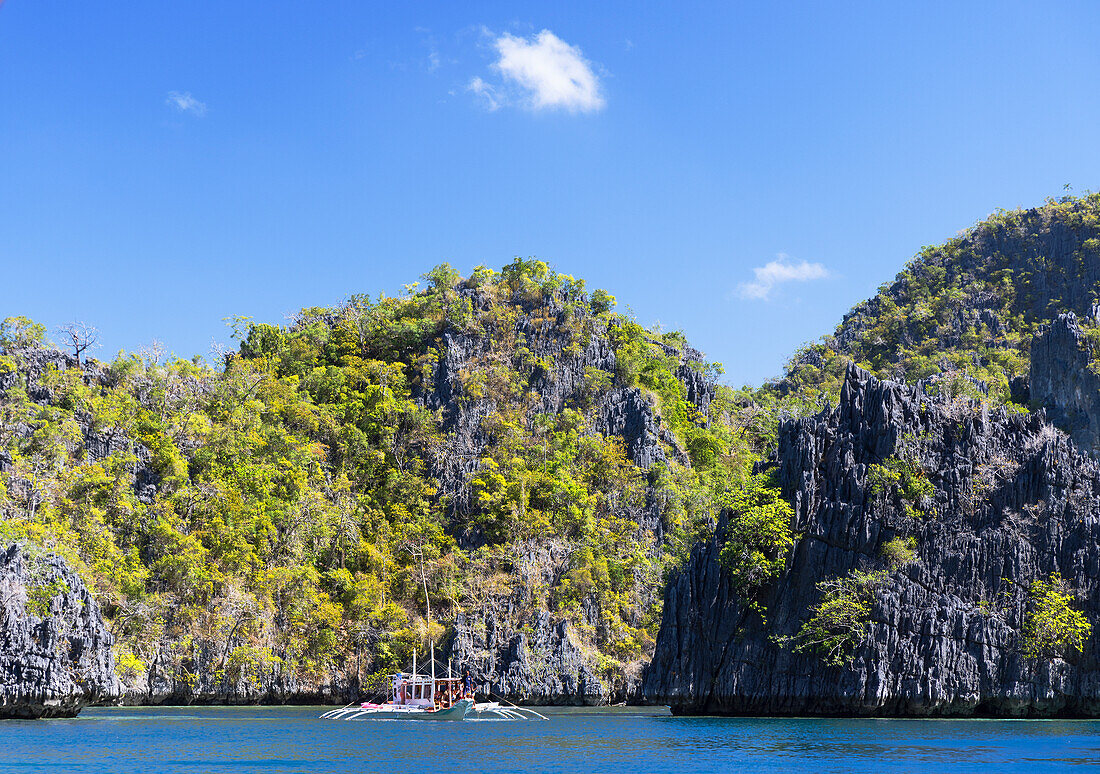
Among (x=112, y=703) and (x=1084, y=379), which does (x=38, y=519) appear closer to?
(x=112, y=703)

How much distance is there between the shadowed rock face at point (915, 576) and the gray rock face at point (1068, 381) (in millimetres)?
21857

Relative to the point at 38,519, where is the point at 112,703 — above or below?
below

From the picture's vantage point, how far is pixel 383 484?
68.2 m

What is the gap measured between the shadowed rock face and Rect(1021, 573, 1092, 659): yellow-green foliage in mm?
375

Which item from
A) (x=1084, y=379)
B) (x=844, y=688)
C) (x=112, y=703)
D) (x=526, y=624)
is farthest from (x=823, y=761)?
(x=1084, y=379)

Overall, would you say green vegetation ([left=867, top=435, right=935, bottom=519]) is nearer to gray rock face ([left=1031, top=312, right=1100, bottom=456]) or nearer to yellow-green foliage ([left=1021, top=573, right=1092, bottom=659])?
yellow-green foliage ([left=1021, top=573, right=1092, bottom=659])

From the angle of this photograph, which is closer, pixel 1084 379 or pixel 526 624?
pixel 526 624

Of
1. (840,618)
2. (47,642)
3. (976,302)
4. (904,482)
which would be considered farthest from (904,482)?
(976,302)

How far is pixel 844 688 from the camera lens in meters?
38.3

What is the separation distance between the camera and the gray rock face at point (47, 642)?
118ft

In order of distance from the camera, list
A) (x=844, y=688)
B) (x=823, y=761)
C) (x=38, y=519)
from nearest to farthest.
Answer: (x=823, y=761), (x=844, y=688), (x=38, y=519)

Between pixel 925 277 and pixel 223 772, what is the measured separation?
89.8m

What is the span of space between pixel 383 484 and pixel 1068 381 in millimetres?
47196

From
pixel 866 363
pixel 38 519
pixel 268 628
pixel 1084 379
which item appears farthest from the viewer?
pixel 866 363
